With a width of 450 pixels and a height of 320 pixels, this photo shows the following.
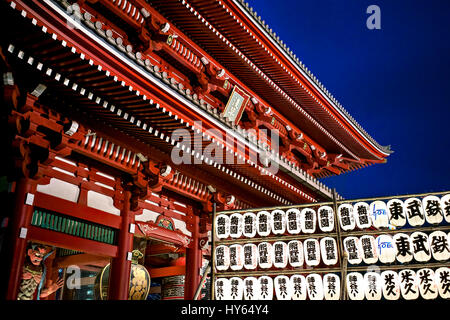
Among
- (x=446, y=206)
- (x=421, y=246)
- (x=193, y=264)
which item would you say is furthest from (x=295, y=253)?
(x=193, y=264)

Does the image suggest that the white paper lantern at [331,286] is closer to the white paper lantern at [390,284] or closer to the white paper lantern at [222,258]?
the white paper lantern at [390,284]

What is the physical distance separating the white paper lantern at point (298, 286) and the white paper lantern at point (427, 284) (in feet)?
6.25

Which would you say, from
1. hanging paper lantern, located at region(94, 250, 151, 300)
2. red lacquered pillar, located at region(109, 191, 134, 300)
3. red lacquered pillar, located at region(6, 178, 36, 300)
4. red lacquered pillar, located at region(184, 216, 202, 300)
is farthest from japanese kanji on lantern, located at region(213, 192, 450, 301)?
red lacquered pillar, located at region(6, 178, 36, 300)

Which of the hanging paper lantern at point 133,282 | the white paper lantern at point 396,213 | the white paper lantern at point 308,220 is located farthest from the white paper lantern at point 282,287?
the hanging paper lantern at point 133,282

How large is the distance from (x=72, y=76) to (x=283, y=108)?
8.71 m

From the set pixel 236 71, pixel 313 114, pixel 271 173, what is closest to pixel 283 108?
pixel 313 114

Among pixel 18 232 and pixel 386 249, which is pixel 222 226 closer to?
pixel 386 249

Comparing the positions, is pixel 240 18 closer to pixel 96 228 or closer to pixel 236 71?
pixel 236 71

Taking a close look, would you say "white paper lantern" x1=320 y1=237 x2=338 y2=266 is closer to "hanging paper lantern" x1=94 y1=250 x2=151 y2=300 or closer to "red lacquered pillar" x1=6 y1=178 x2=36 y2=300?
"hanging paper lantern" x1=94 y1=250 x2=151 y2=300

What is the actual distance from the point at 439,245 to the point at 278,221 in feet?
9.22

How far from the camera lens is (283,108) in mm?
13203
